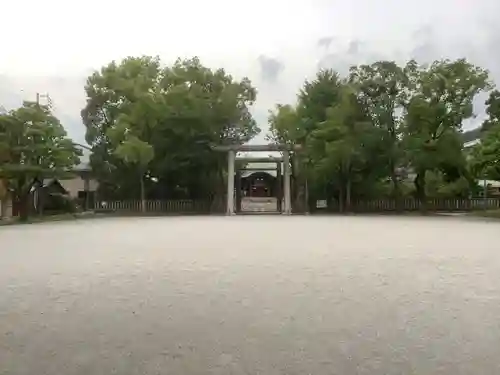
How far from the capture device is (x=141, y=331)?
4.53 m

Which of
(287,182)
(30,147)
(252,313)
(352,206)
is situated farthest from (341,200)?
(252,313)

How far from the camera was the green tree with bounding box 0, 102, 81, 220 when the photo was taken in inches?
894

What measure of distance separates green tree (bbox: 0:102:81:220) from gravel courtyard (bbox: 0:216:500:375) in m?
13.4

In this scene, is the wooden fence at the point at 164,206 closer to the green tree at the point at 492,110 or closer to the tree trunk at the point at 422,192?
the tree trunk at the point at 422,192

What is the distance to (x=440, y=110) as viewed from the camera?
27.0 m

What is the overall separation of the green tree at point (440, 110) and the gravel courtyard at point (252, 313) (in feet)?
58.6

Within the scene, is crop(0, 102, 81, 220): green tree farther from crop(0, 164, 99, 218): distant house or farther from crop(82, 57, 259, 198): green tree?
crop(82, 57, 259, 198): green tree

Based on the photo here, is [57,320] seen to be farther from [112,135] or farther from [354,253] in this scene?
[112,135]

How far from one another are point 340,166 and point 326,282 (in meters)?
24.9

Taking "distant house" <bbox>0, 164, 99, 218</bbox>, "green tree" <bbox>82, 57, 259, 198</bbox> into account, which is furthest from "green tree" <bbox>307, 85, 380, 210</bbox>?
"distant house" <bbox>0, 164, 99, 218</bbox>

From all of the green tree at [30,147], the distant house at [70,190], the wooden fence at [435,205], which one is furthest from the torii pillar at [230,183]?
the green tree at [30,147]

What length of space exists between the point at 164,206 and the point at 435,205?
1477 centimetres

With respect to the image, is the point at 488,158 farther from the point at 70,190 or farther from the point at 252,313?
the point at 70,190

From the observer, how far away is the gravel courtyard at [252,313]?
3762 millimetres
